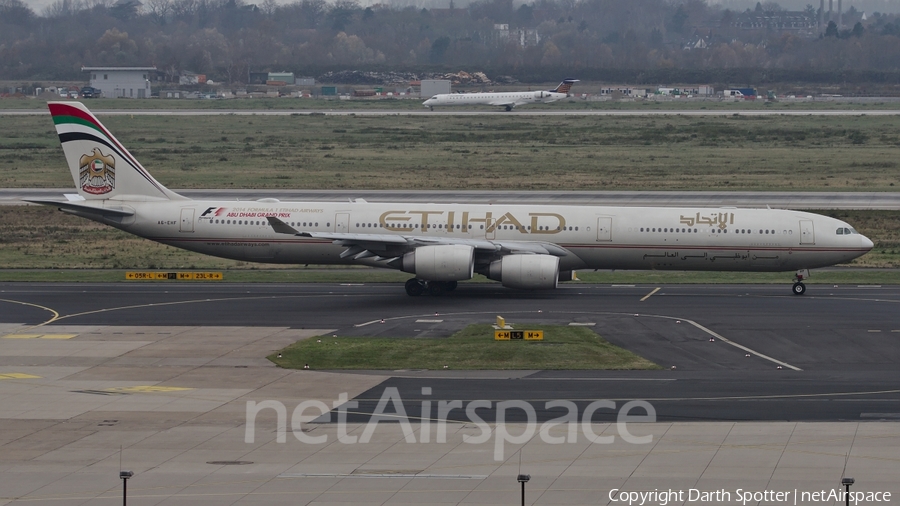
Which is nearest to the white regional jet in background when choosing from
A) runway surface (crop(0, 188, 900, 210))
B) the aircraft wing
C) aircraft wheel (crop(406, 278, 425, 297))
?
runway surface (crop(0, 188, 900, 210))

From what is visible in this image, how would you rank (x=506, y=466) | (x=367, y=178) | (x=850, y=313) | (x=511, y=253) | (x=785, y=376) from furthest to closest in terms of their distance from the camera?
(x=367, y=178), (x=511, y=253), (x=850, y=313), (x=785, y=376), (x=506, y=466)

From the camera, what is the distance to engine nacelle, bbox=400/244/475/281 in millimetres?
48125

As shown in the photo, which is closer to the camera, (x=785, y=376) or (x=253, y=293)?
(x=785, y=376)

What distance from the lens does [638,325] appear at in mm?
43344

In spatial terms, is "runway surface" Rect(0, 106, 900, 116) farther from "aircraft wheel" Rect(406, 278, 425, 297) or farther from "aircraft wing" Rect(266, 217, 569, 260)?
"aircraft wing" Rect(266, 217, 569, 260)

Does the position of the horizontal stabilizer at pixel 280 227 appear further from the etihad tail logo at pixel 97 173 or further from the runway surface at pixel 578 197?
the runway surface at pixel 578 197

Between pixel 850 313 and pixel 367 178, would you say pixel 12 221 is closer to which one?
pixel 367 178

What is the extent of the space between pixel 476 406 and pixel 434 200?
164 ft

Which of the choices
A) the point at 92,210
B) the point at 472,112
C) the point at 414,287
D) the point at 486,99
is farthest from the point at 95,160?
the point at 486,99

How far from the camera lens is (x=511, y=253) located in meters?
50.2

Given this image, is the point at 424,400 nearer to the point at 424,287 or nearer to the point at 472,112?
the point at 424,287

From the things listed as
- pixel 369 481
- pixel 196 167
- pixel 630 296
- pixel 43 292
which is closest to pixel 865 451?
pixel 369 481

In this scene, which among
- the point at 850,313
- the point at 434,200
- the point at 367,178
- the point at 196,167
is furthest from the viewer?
the point at 196,167

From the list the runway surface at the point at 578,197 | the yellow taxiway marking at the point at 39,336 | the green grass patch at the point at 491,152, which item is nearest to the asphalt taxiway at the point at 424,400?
the yellow taxiway marking at the point at 39,336
